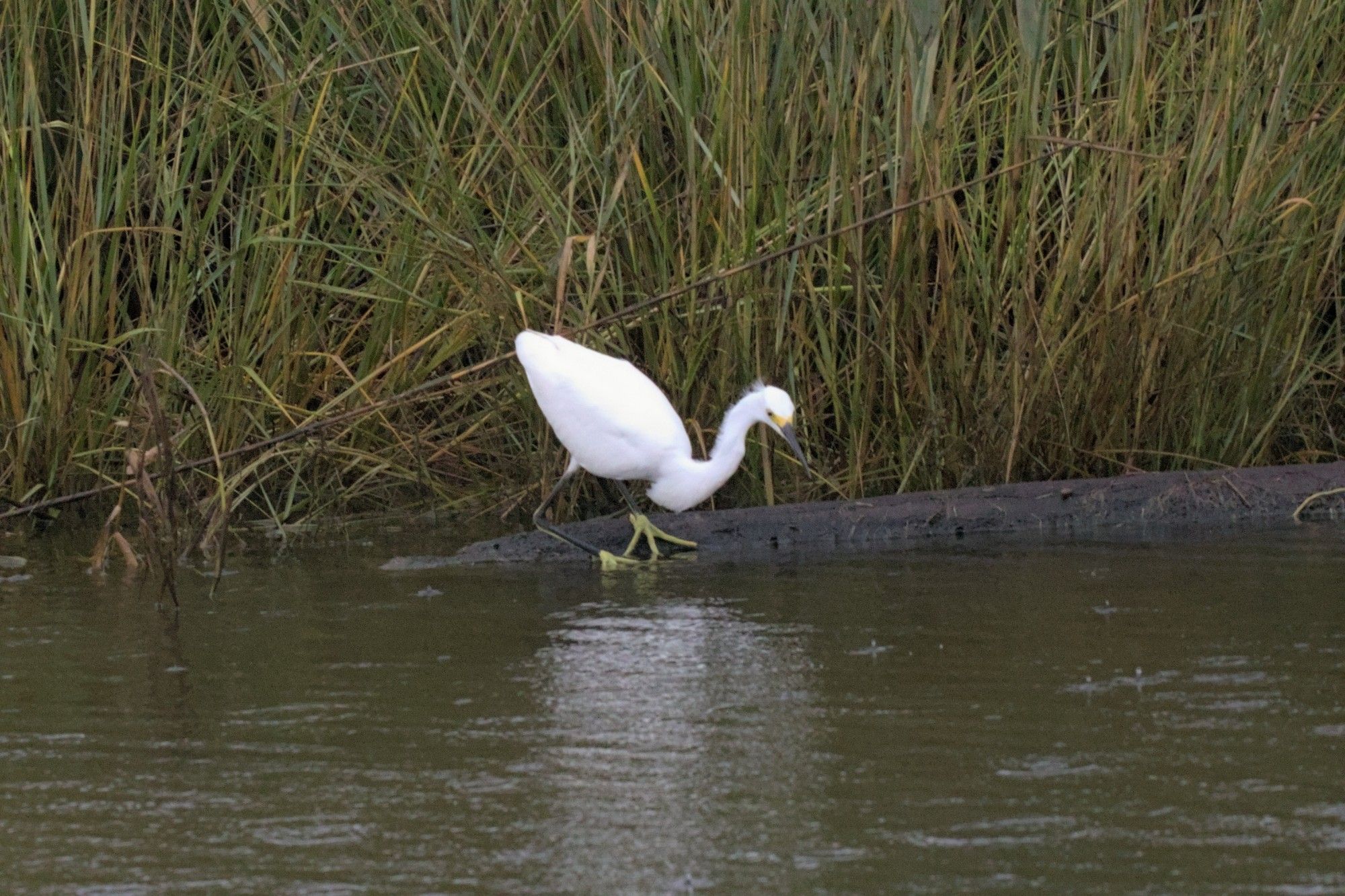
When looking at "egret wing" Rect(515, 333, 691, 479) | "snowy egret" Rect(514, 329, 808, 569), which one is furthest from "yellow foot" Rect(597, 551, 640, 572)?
"egret wing" Rect(515, 333, 691, 479)

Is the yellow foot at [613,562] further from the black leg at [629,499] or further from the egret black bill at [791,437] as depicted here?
the egret black bill at [791,437]

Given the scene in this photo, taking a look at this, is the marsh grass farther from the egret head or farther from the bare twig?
the egret head

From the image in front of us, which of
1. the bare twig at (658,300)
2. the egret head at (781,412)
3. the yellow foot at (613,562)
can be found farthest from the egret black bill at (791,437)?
the yellow foot at (613,562)

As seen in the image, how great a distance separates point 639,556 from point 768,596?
0.99m

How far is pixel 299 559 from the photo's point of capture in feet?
21.0

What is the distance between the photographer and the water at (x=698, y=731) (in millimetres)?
2945

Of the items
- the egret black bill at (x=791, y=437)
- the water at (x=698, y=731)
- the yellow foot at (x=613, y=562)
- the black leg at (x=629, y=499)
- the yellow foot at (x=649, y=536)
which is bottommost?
the water at (x=698, y=731)

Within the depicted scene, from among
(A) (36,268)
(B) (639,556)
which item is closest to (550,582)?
(B) (639,556)

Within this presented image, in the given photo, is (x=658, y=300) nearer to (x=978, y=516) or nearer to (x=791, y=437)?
(x=791, y=437)

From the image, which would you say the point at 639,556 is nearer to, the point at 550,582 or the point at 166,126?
the point at 550,582

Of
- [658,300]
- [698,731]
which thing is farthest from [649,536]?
[698,731]

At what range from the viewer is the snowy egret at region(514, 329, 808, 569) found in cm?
609

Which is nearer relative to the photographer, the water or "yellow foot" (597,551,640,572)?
the water

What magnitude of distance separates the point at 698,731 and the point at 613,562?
228 centimetres
